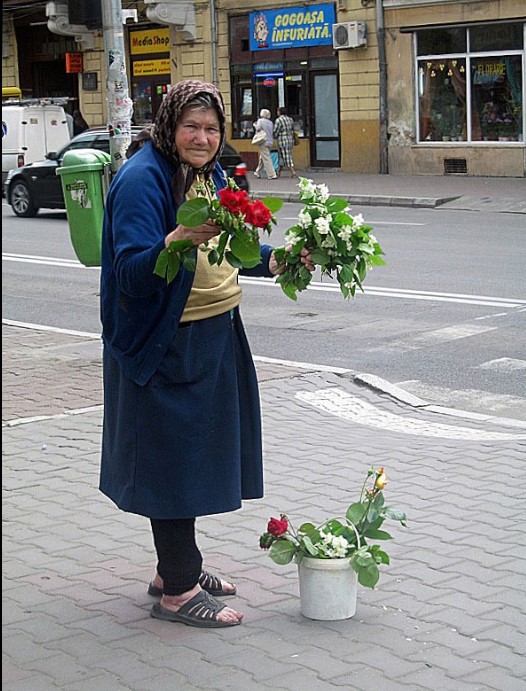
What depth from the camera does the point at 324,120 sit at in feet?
98.9

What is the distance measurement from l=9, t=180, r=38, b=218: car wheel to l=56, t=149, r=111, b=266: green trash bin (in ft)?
44.1

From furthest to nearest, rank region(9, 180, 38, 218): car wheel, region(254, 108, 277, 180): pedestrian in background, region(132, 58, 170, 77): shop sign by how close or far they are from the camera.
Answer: region(132, 58, 170, 77): shop sign
region(254, 108, 277, 180): pedestrian in background
region(9, 180, 38, 218): car wheel

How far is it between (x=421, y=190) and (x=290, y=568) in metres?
20.5

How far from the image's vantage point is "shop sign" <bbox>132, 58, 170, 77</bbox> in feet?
113

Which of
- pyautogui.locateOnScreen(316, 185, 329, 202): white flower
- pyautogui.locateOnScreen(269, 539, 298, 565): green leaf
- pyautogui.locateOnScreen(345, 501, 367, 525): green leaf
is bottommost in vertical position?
pyautogui.locateOnScreen(269, 539, 298, 565): green leaf

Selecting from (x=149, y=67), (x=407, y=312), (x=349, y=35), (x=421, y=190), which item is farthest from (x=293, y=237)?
(x=149, y=67)

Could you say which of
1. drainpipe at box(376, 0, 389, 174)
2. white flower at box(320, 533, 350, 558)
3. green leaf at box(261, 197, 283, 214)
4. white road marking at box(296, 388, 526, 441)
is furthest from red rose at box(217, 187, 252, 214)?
drainpipe at box(376, 0, 389, 174)

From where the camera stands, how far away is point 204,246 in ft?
12.6

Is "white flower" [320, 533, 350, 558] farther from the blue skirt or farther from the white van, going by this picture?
the white van

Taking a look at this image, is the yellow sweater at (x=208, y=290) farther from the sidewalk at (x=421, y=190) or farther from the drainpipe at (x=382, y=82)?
the drainpipe at (x=382, y=82)

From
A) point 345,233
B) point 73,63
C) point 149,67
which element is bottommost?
point 345,233

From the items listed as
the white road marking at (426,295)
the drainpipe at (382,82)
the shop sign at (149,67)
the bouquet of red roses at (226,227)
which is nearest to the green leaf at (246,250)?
the bouquet of red roses at (226,227)

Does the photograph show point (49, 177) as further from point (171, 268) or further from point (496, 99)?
point (171, 268)

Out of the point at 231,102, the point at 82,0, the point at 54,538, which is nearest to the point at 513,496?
the point at 54,538
